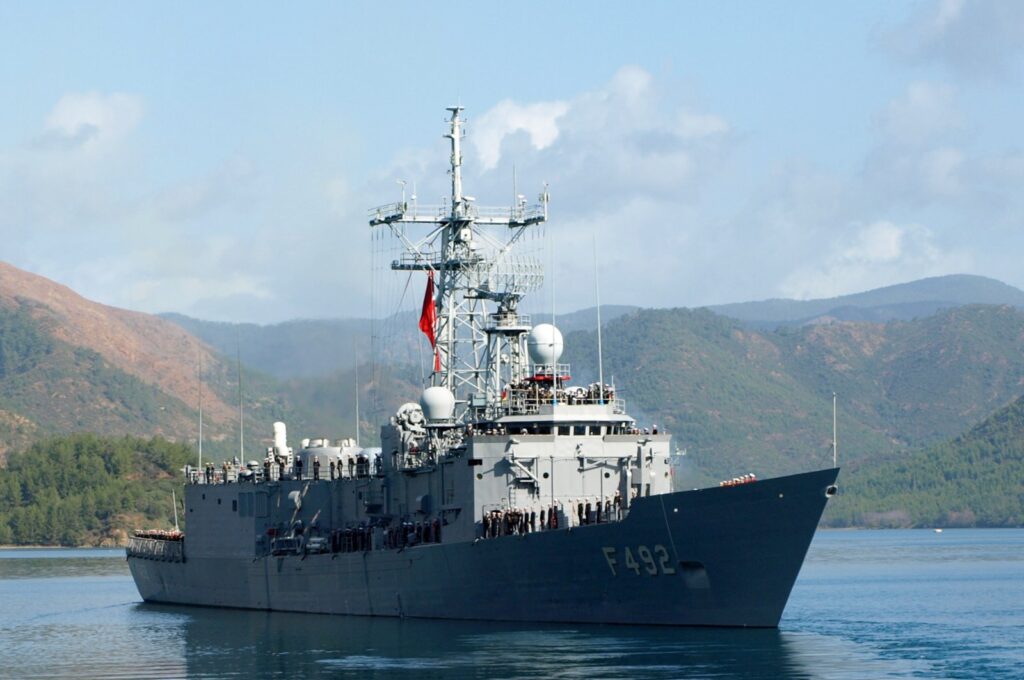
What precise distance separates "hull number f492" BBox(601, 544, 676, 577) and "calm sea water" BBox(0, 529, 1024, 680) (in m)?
1.60

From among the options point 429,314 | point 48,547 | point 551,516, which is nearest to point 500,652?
point 551,516

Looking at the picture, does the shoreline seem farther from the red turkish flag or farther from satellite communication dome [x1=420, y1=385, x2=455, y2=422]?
satellite communication dome [x1=420, y1=385, x2=455, y2=422]

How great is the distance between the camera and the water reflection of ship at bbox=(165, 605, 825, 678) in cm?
4025

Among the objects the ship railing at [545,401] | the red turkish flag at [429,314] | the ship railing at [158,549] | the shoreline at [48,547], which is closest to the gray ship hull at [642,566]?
the ship railing at [545,401]

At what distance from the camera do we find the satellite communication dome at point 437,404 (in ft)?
175

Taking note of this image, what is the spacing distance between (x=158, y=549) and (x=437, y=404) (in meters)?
20.3

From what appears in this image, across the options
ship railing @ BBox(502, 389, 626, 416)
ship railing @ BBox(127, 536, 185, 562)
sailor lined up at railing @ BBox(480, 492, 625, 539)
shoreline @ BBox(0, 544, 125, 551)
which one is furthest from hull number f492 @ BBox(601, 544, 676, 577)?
shoreline @ BBox(0, 544, 125, 551)

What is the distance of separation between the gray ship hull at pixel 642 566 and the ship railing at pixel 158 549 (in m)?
15.5

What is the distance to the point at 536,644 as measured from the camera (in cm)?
4403

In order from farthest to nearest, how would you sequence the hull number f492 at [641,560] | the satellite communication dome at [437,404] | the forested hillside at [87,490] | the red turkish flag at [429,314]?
1. the forested hillside at [87,490]
2. the red turkish flag at [429,314]
3. the satellite communication dome at [437,404]
4. the hull number f492 at [641,560]

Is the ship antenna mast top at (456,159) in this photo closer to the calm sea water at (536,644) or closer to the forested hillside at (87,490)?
the calm sea water at (536,644)

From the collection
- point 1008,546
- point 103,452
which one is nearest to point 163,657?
point 1008,546

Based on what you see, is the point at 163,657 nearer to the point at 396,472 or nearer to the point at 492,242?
the point at 396,472

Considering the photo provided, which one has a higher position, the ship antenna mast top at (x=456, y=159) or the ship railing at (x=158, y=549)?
the ship antenna mast top at (x=456, y=159)
